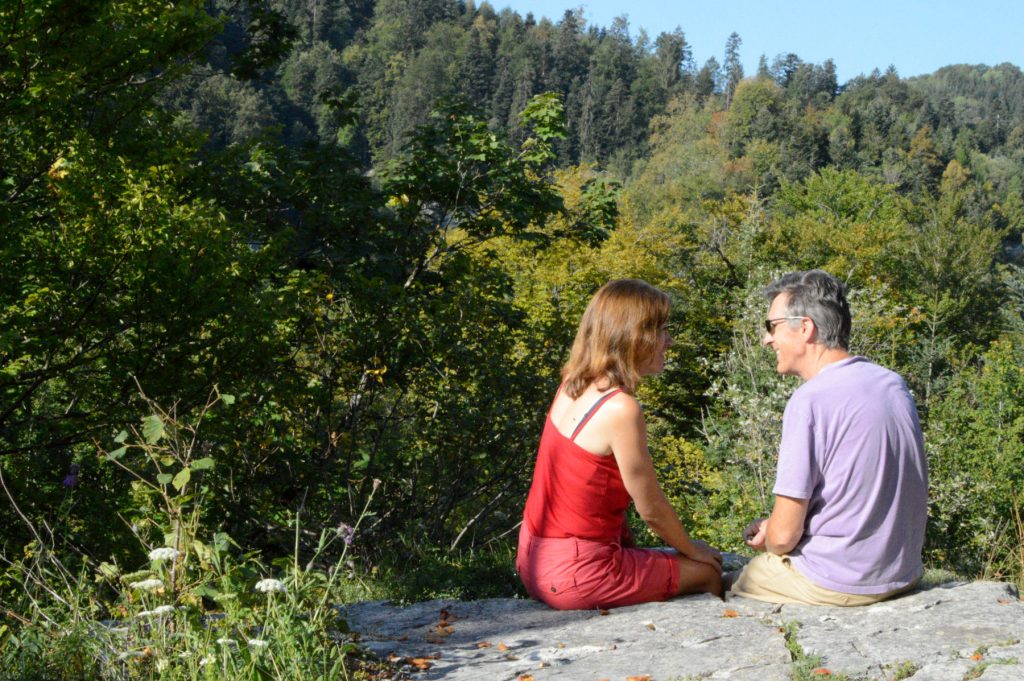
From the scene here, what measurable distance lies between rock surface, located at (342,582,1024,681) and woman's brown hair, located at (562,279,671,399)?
0.85 m

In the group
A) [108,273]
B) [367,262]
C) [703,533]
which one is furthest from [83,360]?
[703,533]

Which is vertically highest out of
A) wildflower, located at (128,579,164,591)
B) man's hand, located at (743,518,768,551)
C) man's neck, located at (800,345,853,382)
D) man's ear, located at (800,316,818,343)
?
man's ear, located at (800,316,818,343)

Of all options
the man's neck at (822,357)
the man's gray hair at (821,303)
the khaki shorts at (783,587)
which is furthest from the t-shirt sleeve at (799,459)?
the khaki shorts at (783,587)

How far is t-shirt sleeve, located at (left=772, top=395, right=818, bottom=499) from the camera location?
133 inches

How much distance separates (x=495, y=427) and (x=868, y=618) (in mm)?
4846

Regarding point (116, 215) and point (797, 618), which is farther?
point (116, 215)

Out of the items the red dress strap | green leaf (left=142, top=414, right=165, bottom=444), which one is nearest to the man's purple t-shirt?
the red dress strap

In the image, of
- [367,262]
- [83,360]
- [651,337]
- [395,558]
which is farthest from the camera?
[367,262]

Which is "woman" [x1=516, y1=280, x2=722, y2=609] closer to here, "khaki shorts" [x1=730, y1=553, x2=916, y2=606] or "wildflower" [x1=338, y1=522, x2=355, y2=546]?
"khaki shorts" [x1=730, y1=553, x2=916, y2=606]

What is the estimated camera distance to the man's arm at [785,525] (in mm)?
3416

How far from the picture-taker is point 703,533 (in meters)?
12.9

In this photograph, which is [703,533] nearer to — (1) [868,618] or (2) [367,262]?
(2) [367,262]

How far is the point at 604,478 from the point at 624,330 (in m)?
0.53

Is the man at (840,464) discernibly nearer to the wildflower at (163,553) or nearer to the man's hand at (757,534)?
the man's hand at (757,534)
